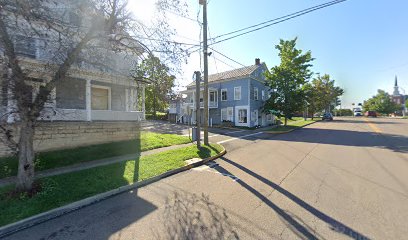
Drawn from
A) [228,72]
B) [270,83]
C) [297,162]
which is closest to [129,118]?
[297,162]

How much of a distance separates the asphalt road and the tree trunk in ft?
6.24

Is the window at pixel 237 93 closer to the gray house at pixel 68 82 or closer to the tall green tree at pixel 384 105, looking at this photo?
the gray house at pixel 68 82

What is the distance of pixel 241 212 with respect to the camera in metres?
4.65

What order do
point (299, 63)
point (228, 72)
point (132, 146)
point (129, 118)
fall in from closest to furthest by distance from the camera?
point (132, 146) → point (129, 118) → point (299, 63) → point (228, 72)

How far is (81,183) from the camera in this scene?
21.4ft

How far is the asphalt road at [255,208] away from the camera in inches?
155

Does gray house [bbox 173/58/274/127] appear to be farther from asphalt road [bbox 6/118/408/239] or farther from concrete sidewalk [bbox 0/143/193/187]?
asphalt road [bbox 6/118/408/239]

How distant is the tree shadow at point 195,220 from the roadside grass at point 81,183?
7.16 ft

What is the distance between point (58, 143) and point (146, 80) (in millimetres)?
5663

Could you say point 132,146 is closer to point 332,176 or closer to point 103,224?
point 103,224

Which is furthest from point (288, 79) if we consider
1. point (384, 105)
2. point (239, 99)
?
point (384, 105)

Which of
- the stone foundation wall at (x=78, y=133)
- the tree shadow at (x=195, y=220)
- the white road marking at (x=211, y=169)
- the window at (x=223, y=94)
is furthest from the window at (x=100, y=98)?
the window at (x=223, y=94)

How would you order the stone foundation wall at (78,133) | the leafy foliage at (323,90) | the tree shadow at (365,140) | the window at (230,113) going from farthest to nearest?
the leafy foliage at (323,90)
the window at (230,113)
the tree shadow at (365,140)
the stone foundation wall at (78,133)

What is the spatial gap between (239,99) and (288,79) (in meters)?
6.17
